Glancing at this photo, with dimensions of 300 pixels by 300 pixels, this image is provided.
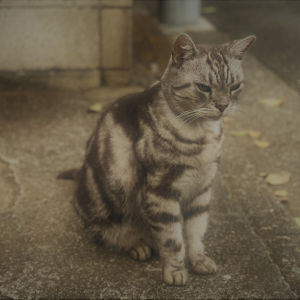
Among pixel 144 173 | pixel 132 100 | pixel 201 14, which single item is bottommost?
pixel 201 14

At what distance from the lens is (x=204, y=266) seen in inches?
92.5

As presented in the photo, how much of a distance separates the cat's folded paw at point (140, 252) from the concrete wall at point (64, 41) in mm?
2292

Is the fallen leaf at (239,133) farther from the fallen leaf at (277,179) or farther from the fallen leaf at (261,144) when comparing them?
the fallen leaf at (277,179)

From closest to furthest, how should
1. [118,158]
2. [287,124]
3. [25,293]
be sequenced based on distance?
[25,293] → [118,158] → [287,124]

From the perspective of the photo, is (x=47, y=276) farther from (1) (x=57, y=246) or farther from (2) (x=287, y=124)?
(2) (x=287, y=124)

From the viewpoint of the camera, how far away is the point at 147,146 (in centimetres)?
225

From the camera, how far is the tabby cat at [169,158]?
7.11 ft

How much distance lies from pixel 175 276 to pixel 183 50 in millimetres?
1090

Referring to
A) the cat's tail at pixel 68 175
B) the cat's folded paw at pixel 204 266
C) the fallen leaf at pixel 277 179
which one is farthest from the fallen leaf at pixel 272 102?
the cat's folded paw at pixel 204 266

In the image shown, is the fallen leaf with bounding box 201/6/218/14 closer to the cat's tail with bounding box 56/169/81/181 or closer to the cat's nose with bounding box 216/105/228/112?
the cat's tail with bounding box 56/169/81/181

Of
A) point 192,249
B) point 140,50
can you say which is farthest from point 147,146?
point 140,50

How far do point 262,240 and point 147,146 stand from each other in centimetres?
92

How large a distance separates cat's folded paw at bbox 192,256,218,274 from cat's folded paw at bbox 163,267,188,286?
3.2 inches

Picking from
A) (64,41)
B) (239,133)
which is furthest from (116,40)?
(239,133)
